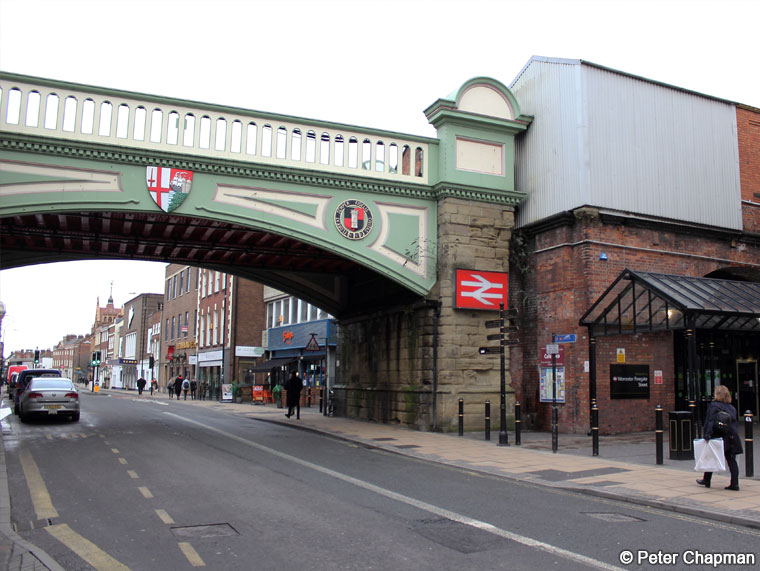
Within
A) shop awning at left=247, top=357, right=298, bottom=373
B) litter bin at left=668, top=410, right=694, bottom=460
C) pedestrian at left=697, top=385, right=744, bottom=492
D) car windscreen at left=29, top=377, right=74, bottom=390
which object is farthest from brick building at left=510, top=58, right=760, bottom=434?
shop awning at left=247, top=357, right=298, bottom=373

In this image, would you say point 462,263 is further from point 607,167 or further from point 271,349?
point 271,349

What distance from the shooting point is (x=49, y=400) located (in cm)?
2120

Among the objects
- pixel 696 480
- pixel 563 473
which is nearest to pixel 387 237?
pixel 563 473

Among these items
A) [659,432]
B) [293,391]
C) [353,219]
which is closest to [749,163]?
[353,219]

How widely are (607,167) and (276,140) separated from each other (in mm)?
9567

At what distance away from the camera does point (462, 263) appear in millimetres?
19625

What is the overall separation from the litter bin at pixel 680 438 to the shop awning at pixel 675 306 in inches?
78.3

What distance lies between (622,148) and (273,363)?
1093 inches

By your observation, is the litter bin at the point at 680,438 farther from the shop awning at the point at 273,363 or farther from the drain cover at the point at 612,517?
the shop awning at the point at 273,363

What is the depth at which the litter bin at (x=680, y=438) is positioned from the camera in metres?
12.9

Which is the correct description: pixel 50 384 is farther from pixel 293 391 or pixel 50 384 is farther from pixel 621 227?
pixel 621 227

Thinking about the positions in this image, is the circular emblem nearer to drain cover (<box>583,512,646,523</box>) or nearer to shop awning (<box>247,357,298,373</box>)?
drain cover (<box>583,512,646,523</box>)

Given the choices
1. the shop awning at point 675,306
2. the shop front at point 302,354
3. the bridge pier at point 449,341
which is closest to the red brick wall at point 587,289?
the bridge pier at point 449,341

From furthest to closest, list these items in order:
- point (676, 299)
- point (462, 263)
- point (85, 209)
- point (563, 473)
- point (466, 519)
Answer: point (462, 263)
point (85, 209)
point (676, 299)
point (563, 473)
point (466, 519)
